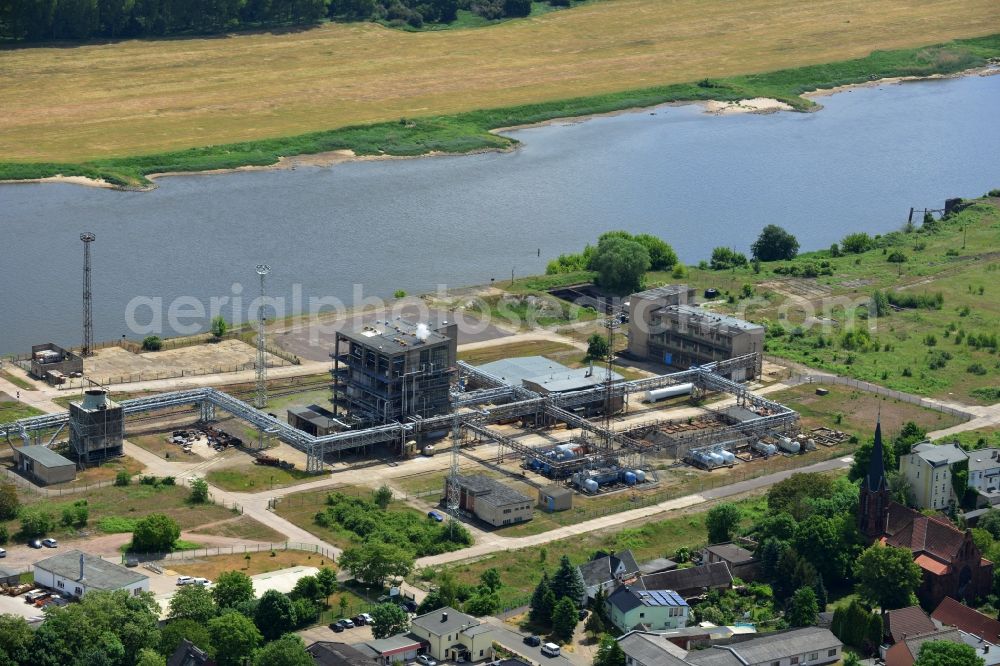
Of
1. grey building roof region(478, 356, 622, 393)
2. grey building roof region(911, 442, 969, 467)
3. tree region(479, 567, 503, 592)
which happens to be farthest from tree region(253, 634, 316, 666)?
grey building roof region(478, 356, 622, 393)

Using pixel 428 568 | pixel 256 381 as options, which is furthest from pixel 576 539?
pixel 256 381

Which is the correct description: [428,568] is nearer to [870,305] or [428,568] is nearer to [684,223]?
[870,305]

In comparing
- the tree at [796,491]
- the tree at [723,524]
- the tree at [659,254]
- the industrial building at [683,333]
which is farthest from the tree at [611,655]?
the tree at [659,254]

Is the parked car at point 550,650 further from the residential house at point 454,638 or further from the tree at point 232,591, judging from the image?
the tree at point 232,591

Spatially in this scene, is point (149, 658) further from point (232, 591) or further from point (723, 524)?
point (723, 524)

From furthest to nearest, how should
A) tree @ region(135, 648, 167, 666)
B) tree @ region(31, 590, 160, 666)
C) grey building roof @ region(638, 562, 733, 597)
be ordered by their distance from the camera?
grey building roof @ region(638, 562, 733, 597) < tree @ region(31, 590, 160, 666) < tree @ region(135, 648, 167, 666)

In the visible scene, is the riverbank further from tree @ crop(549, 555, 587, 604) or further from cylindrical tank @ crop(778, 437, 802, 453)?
tree @ crop(549, 555, 587, 604)

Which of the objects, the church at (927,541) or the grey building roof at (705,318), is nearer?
the church at (927,541)
